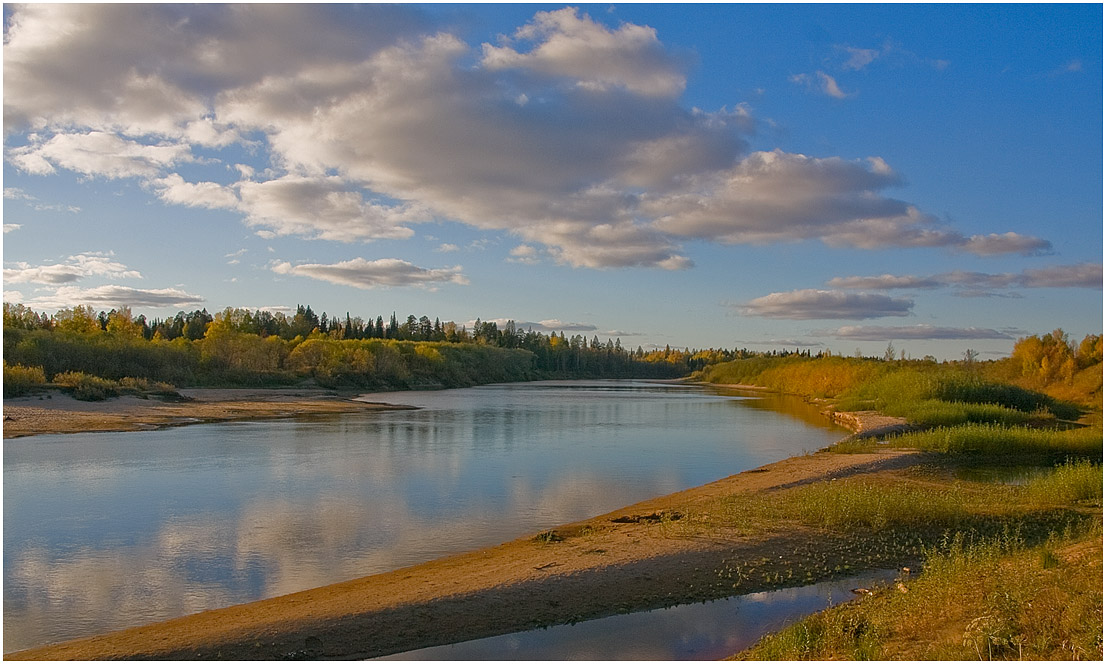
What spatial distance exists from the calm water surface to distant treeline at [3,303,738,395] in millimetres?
24555

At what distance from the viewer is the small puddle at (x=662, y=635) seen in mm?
9336

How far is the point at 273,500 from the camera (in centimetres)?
1916

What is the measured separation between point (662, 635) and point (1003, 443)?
22.8 metres

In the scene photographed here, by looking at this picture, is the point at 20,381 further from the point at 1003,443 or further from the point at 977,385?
the point at 977,385

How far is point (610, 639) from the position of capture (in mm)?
9789

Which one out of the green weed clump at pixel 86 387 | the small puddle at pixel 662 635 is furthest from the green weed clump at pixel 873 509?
the green weed clump at pixel 86 387

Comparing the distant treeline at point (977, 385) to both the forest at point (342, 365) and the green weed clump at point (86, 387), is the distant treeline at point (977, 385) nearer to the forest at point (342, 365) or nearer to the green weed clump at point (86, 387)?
the forest at point (342, 365)

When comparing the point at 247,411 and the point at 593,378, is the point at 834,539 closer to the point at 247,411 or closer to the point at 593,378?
the point at 247,411

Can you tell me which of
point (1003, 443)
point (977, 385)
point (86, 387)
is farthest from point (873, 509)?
point (86, 387)

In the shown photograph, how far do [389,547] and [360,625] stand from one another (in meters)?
4.90

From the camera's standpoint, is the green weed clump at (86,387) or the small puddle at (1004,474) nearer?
the small puddle at (1004,474)

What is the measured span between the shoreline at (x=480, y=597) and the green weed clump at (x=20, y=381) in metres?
40.6

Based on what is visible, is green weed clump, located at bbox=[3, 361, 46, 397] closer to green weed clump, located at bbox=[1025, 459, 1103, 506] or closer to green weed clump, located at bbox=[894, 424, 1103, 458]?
green weed clump, located at bbox=[894, 424, 1103, 458]

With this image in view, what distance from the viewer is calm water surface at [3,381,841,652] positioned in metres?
12.0
